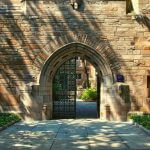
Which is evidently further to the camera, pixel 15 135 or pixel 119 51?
pixel 119 51

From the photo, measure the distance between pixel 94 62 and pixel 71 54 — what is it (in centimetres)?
95

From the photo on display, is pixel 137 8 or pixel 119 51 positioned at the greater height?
pixel 137 8

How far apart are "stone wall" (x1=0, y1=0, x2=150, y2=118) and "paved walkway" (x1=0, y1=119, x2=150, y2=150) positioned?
7.30 ft

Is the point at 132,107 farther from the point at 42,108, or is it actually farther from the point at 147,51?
the point at 42,108

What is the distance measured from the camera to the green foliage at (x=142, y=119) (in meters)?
11.8

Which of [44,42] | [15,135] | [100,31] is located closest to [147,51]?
[100,31]

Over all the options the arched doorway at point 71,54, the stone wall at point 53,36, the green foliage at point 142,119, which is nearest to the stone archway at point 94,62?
the arched doorway at point 71,54

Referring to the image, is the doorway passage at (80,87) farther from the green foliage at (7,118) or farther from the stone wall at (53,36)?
the green foliage at (7,118)

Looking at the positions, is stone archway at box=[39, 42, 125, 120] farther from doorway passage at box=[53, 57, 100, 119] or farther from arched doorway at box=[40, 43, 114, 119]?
doorway passage at box=[53, 57, 100, 119]

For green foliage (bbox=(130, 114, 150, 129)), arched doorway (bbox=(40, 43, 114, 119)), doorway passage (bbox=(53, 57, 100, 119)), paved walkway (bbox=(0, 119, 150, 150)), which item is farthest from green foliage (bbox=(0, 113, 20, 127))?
green foliage (bbox=(130, 114, 150, 129))

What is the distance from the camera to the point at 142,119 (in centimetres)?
1278

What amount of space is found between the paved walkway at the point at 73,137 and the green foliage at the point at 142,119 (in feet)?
1.06

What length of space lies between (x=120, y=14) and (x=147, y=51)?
1.73 meters

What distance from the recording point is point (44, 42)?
14.3 metres
